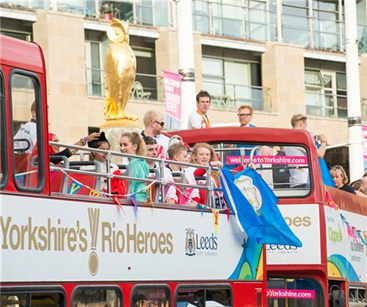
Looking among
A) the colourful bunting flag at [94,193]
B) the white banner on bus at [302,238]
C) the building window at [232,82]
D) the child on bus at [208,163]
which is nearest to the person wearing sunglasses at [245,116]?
the white banner on bus at [302,238]

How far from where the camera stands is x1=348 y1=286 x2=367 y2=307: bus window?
662 inches

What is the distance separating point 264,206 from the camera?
43.9 ft

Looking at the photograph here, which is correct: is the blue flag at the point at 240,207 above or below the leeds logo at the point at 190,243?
above

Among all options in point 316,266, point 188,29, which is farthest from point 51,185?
point 188,29

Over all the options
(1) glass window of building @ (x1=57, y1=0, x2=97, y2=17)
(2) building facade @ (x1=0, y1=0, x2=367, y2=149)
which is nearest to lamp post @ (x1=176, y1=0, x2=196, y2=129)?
(2) building facade @ (x1=0, y1=0, x2=367, y2=149)

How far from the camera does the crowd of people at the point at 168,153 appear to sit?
10867mm

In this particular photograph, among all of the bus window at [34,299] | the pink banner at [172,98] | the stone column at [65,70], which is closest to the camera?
the bus window at [34,299]

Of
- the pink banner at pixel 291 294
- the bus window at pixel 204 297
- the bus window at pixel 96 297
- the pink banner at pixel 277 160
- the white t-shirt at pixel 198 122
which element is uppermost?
the white t-shirt at pixel 198 122

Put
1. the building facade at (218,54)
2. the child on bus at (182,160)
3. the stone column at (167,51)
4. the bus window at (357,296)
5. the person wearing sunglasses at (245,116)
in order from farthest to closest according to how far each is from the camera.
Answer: the stone column at (167,51), the building facade at (218,54), the bus window at (357,296), the person wearing sunglasses at (245,116), the child on bus at (182,160)

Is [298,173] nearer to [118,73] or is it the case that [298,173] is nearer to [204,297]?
[204,297]

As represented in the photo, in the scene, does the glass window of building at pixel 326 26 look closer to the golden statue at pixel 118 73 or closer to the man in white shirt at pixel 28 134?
the golden statue at pixel 118 73

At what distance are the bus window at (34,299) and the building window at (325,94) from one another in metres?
40.3

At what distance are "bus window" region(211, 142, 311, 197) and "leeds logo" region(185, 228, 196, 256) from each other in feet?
12.2

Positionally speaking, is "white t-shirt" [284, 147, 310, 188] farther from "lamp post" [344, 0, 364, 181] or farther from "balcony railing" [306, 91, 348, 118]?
"balcony railing" [306, 91, 348, 118]
